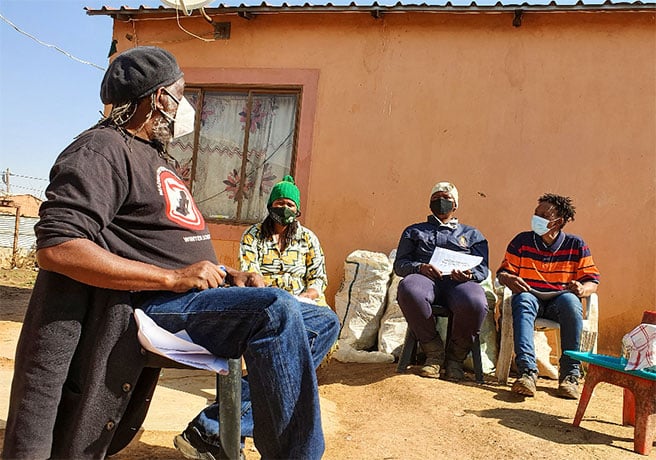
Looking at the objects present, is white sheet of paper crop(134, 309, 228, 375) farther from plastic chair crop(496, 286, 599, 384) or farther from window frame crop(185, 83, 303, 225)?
window frame crop(185, 83, 303, 225)

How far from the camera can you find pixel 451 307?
4688 mm

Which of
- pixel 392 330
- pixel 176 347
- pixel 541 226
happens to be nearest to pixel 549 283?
pixel 541 226

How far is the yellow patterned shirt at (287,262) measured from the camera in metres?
4.31

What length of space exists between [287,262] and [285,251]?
85mm

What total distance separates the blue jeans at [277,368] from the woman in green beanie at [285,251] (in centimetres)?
232

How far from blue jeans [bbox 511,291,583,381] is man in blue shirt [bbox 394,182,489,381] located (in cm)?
28

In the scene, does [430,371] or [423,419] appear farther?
[430,371]

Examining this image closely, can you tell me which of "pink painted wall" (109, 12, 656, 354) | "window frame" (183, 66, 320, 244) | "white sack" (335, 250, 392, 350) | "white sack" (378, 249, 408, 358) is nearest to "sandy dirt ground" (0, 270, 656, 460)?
"white sack" (378, 249, 408, 358)

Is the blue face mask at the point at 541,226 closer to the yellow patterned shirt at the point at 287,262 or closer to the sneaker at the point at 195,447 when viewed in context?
the yellow patterned shirt at the point at 287,262

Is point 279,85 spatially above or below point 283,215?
above

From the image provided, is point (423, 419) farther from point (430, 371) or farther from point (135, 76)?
point (135, 76)

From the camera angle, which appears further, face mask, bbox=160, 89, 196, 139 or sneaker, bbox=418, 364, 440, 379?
sneaker, bbox=418, 364, 440, 379

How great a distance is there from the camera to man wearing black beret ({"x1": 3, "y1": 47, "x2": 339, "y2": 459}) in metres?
1.82

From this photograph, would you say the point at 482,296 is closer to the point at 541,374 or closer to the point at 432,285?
the point at 432,285
